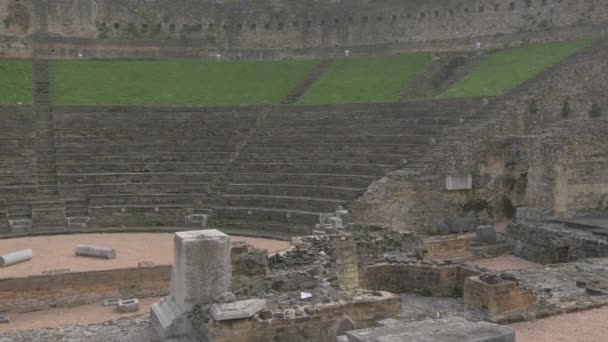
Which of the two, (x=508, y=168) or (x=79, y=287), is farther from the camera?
(x=508, y=168)

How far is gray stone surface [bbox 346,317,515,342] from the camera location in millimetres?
6434

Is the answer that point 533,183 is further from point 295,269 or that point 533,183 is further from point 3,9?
point 3,9

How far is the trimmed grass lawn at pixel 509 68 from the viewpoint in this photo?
77.7 ft

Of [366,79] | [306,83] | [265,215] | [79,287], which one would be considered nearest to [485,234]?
[265,215]

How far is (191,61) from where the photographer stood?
3356cm

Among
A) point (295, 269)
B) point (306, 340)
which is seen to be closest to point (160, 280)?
point (295, 269)

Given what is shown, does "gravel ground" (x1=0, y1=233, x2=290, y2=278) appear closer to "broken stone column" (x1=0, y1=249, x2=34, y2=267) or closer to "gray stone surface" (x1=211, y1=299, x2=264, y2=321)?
"broken stone column" (x1=0, y1=249, x2=34, y2=267)

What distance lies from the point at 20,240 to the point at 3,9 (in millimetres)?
18326

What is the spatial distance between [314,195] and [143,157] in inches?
261

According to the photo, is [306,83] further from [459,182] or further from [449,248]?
[449,248]

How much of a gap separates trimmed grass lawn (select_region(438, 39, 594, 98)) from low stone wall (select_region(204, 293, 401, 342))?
15.0 meters

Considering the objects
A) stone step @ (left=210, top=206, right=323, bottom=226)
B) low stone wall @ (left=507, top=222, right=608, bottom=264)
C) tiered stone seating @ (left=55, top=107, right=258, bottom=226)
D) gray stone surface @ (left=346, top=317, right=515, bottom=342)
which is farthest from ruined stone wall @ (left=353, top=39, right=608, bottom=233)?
Result: gray stone surface @ (left=346, top=317, right=515, bottom=342)

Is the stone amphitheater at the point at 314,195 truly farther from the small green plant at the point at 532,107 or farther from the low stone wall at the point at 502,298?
the small green plant at the point at 532,107

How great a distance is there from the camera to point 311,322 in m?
8.55
